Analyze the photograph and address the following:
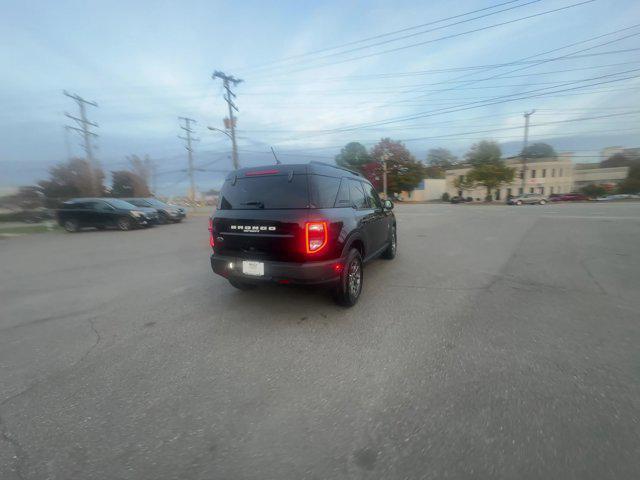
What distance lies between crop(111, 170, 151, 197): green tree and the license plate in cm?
4902

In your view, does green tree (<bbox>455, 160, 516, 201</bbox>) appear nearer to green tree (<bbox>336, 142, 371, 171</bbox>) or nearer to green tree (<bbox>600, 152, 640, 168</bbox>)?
green tree (<bbox>336, 142, 371, 171</bbox>)

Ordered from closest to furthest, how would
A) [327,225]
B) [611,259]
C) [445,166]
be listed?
[327,225]
[611,259]
[445,166]

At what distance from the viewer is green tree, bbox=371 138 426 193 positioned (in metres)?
51.3

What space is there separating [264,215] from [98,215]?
14.4m

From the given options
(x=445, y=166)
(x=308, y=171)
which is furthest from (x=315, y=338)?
(x=445, y=166)

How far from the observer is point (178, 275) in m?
6.01

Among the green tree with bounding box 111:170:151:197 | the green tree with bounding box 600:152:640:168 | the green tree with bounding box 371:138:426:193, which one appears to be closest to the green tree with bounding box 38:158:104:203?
the green tree with bounding box 111:170:151:197

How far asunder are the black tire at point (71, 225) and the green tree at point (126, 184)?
112ft

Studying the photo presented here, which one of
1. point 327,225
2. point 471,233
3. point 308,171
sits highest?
point 308,171

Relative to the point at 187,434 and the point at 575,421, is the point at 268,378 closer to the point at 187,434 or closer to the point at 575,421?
the point at 187,434

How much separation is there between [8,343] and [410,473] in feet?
14.2

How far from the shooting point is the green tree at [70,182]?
1265 inches

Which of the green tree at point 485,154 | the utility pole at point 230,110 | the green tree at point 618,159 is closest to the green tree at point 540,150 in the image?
the green tree at point 618,159

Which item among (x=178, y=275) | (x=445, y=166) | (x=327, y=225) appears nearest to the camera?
(x=327, y=225)
